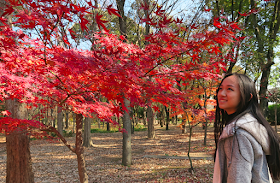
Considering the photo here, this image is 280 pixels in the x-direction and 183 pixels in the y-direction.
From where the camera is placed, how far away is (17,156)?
4738mm

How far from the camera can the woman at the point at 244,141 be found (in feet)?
3.77

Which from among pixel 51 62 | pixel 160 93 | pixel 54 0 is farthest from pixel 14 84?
pixel 160 93

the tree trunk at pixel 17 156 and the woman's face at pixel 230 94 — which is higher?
the woman's face at pixel 230 94

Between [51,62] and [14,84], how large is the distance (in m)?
1.43

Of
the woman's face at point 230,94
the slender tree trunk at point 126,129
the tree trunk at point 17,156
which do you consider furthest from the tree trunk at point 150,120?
the woman's face at point 230,94

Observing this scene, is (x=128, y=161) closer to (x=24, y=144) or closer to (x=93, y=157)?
(x=93, y=157)

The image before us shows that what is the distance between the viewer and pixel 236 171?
1143 millimetres

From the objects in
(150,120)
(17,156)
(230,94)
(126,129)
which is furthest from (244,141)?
(150,120)

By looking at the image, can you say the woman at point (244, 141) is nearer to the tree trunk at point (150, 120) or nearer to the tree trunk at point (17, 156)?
the tree trunk at point (17, 156)

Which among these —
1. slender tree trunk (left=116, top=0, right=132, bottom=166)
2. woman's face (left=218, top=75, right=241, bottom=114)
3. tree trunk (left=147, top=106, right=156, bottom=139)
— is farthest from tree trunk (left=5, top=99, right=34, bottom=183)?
tree trunk (left=147, top=106, right=156, bottom=139)

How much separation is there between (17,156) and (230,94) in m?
5.51

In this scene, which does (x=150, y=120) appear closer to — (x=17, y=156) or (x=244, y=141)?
(x=17, y=156)

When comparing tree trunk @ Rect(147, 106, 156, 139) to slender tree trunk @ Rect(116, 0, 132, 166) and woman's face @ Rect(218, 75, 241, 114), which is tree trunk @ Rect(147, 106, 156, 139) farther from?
woman's face @ Rect(218, 75, 241, 114)

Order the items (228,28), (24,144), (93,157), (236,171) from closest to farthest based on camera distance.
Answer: (236,171) < (228,28) < (24,144) < (93,157)
